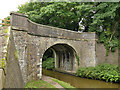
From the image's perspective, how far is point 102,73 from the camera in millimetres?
9609

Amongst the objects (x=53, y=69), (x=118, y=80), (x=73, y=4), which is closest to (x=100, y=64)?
(x=118, y=80)

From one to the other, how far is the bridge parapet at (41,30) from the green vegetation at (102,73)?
319cm

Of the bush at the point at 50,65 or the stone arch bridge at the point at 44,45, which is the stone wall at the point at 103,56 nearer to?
the stone arch bridge at the point at 44,45

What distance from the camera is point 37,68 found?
7.99 meters

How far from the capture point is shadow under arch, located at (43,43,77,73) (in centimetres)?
1179

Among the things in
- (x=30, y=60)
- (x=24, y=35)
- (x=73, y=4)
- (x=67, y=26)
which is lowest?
(x=30, y=60)

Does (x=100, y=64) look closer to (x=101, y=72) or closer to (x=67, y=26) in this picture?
(x=101, y=72)

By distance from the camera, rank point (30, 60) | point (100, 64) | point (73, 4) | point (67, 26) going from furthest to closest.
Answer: point (67, 26) < point (73, 4) < point (100, 64) < point (30, 60)

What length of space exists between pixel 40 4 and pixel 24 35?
9.65 m

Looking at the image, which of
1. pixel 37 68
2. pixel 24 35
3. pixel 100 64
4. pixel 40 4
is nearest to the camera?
pixel 24 35

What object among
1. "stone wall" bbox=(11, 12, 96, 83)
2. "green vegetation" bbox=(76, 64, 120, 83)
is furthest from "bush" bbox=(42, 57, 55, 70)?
"green vegetation" bbox=(76, 64, 120, 83)

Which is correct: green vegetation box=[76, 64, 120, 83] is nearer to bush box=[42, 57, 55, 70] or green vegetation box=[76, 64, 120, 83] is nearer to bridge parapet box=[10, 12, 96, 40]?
bridge parapet box=[10, 12, 96, 40]

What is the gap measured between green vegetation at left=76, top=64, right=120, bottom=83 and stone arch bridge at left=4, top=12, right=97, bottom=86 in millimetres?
757

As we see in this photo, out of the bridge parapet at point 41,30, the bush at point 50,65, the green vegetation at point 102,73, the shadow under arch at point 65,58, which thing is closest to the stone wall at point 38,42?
the bridge parapet at point 41,30
